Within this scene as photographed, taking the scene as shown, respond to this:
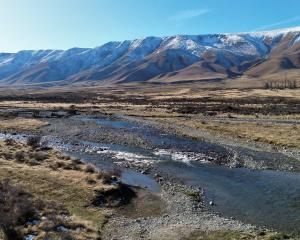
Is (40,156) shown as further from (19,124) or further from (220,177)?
(19,124)

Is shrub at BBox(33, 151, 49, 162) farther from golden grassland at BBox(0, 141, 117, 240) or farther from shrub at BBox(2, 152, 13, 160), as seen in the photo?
shrub at BBox(2, 152, 13, 160)

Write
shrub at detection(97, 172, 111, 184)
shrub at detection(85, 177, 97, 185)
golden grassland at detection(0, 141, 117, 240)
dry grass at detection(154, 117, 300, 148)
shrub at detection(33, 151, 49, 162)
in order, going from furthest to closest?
1. dry grass at detection(154, 117, 300, 148)
2. shrub at detection(33, 151, 49, 162)
3. shrub at detection(97, 172, 111, 184)
4. shrub at detection(85, 177, 97, 185)
5. golden grassland at detection(0, 141, 117, 240)

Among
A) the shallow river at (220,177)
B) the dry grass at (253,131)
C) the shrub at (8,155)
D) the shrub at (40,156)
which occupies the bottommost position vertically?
the shallow river at (220,177)

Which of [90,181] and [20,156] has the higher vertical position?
[20,156]

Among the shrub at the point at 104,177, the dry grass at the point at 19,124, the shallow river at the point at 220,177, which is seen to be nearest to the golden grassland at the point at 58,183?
the shrub at the point at 104,177

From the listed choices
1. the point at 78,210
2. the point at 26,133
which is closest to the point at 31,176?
the point at 78,210

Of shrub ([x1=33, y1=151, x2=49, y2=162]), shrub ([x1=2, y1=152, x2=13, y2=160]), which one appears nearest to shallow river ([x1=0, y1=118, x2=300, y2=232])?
shrub ([x1=33, y1=151, x2=49, y2=162])

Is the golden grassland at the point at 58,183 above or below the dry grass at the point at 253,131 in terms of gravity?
above

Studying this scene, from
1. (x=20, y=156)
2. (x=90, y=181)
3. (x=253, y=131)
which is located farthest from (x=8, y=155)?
(x=253, y=131)

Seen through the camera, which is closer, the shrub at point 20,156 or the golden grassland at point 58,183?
the golden grassland at point 58,183

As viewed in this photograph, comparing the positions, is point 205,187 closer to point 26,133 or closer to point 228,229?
point 228,229

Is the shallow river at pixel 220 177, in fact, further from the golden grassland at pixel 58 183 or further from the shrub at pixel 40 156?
the shrub at pixel 40 156

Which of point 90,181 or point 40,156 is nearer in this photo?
point 90,181
